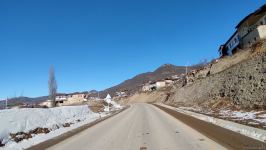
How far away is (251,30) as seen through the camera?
53.7 metres

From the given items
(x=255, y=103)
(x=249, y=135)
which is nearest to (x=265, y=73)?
(x=255, y=103)

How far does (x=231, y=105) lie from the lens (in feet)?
108

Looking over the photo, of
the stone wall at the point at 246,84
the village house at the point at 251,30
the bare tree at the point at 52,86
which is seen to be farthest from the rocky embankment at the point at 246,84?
the bare tree at the point at 52,86

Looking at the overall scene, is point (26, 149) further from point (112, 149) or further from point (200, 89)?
point (200, 89)

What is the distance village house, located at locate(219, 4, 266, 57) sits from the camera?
4929 centimetres

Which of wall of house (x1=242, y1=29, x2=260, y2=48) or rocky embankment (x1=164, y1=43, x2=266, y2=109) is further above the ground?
wall of house (x1=242, y1=29, x2=260, y2=48)

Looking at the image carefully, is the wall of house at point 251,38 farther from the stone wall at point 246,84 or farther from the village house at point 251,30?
the stone wall at point 246,84

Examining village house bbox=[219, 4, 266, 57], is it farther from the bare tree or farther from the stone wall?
the bare tree

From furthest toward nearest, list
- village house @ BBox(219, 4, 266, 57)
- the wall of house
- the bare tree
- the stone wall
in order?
the bare tree
the wall of house
village house @ BBox(219, 4, 266, 57)
the stone wall

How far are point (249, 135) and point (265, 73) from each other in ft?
56.5

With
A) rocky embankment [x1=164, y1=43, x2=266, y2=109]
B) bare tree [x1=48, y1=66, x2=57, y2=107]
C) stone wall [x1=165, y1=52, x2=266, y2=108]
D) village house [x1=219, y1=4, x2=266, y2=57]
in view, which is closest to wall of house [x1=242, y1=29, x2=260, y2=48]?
village house [x1=219, y1=4, x2=266, y2=57]

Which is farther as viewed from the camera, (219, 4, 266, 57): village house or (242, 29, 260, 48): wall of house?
(242, 29, 260, 48): wall of house

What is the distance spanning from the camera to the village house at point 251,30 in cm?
4929

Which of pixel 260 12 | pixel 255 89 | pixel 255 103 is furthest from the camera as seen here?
pixel 260 12
